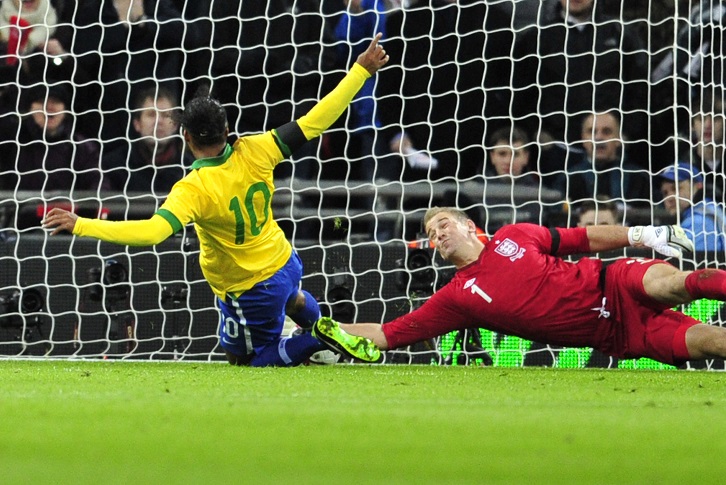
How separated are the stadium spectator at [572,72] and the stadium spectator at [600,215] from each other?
2.32 ft

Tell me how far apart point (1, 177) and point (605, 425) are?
701 centimetres

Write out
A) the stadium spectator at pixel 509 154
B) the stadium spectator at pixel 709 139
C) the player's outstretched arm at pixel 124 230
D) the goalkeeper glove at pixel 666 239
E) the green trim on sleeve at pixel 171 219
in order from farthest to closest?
the stadium spectator at pixel 509 154 → the stadium spectator at pixel 709 139 → the goalkeeper glove at pixel 666 239 → the green trim on sleeve at pixel 171 219 → the player's outstretched arm at pixel 124 230

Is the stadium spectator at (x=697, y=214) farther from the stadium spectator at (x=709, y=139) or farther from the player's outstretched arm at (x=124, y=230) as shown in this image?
the player's outstretched arm at (x=124, y=230)

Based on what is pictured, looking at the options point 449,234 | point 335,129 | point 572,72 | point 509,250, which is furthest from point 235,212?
point 572,72

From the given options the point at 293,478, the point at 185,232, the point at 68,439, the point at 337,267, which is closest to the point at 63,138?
the point at 185,232

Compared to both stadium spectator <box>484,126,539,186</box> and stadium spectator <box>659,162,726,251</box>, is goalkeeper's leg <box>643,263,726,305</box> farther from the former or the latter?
stadium spectator <box>484,126,539,186</box>

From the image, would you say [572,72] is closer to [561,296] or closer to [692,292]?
[561,296]

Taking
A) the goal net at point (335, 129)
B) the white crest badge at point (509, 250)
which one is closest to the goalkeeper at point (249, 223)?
the white crest badge at point (509, 250)

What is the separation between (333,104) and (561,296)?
1.44 metres

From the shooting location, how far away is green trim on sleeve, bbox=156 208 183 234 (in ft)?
16.9

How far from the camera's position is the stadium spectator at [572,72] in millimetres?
8453

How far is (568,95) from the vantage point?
8805mm

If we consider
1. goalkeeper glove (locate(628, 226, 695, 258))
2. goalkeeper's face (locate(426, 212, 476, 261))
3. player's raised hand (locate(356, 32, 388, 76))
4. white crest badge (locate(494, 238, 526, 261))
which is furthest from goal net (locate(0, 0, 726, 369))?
goalkeeper glove (locate(628, 226, 695, 258))

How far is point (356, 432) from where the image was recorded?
99.8 inches
